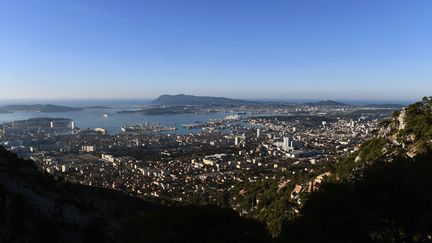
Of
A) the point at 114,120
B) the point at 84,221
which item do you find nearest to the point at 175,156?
the point at 84,221

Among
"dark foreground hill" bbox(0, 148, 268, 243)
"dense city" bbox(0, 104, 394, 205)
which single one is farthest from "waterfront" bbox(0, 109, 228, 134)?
"dark foreground hill" bbox(0, 148, 268, 243)

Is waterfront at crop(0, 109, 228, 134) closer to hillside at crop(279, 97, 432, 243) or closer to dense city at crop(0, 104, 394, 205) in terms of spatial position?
dense city at crop(0, 104, 394, 205)

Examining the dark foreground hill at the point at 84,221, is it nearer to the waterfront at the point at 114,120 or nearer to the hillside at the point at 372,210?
the hillside at the point at 372,210

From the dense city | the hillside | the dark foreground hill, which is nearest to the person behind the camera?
the hillside

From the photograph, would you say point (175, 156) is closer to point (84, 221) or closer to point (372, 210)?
point (84, 221)

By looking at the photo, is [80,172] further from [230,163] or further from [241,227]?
[241,227]

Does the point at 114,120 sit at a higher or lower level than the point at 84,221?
lower

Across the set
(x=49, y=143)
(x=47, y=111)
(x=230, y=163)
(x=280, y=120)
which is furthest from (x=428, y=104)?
(x=47, y=111)

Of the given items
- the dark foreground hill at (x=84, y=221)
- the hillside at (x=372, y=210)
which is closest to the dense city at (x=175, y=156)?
the dark foreground hill at (x=84, y=221)
